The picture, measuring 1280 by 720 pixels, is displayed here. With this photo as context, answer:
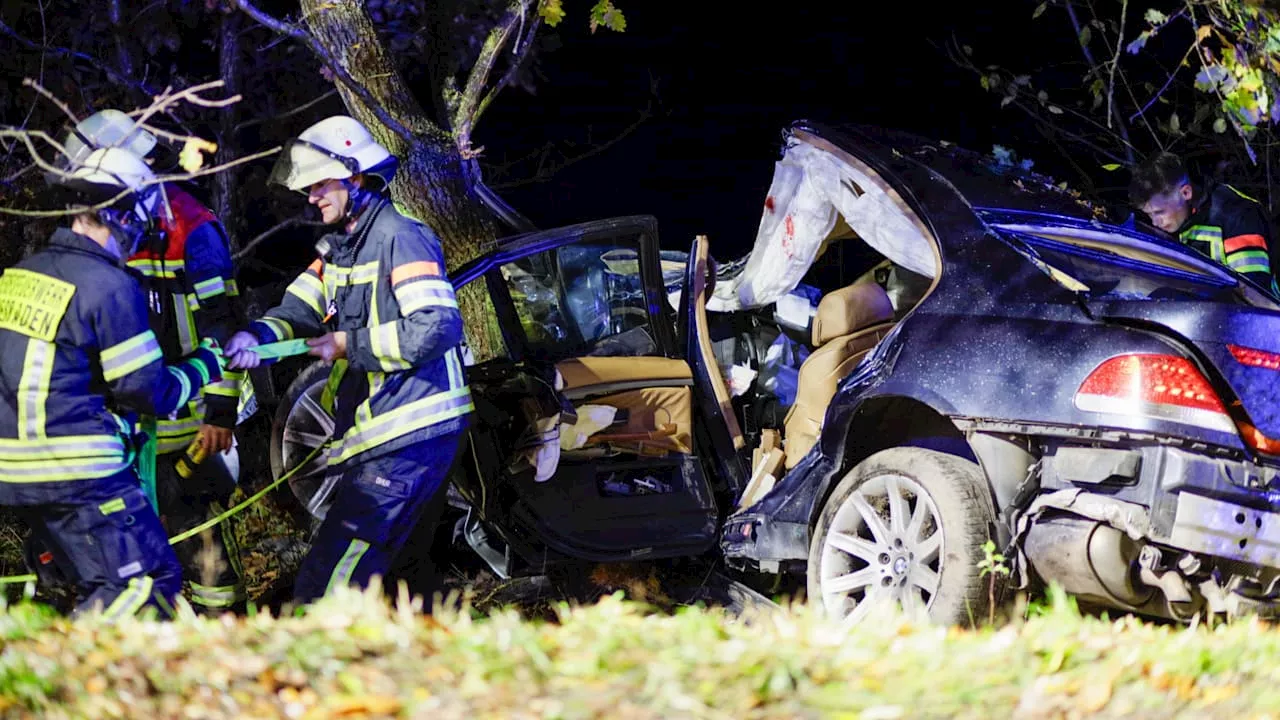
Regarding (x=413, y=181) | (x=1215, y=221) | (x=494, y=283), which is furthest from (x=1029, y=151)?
(x=494, y=283)

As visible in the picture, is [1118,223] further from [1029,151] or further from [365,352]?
[1029,151]

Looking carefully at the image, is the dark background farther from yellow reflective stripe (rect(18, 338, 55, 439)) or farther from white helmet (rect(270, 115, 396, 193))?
yellow reflective stripe (rect(18, 338, 55, 439))

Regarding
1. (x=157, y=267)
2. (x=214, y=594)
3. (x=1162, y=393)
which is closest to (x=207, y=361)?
(x=157, y=267)

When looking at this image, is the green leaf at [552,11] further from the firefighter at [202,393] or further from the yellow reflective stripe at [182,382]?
the yellow reflective stripe at [182,382]

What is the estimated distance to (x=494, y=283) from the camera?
5.98 m

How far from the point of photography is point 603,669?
3.28 meters

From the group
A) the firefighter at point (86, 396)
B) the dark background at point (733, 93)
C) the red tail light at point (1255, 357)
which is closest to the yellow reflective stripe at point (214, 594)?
the firefighter at point (86, 396)

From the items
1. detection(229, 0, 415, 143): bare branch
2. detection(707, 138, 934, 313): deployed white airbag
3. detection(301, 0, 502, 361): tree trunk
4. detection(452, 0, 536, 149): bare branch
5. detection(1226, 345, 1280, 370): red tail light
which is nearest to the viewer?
detection(1226, 345, 1280, 370): red tail light

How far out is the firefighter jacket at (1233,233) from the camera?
21.9 feet

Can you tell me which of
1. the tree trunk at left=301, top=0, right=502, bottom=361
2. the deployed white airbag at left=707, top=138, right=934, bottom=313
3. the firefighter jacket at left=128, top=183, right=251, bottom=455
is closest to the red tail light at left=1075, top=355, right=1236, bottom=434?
the deployed white airbag at left=707, top=138, right=934, bottom=313

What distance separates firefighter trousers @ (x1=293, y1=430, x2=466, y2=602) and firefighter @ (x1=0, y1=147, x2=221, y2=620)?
1.76 ft

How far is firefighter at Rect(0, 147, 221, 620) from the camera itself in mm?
4215

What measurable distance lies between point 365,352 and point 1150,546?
2705 mm

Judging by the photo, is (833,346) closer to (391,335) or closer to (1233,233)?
(391,335)
